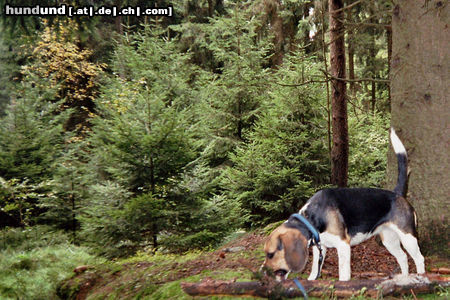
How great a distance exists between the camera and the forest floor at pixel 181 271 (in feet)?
13.4

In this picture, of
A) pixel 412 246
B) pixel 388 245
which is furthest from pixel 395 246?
pixel 412 246

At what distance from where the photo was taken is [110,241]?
6953 mm

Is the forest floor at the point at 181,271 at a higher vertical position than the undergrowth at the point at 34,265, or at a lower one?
higher

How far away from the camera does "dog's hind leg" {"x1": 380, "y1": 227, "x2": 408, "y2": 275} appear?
12.0ft

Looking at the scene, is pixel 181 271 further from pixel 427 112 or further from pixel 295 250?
pixel 427 112

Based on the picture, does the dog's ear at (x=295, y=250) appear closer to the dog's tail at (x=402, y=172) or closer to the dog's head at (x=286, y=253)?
the dog's head at (x=286, y=253)

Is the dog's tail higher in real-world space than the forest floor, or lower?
higher

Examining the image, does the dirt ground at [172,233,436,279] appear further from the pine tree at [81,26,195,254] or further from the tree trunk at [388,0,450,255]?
the pine tree at [81,26,195,254]

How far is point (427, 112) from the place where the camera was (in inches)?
172

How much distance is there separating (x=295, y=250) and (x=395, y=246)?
49.6 inches

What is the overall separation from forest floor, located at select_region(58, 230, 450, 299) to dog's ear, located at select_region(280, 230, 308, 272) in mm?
562

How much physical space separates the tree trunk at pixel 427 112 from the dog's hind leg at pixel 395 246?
35.4 inches

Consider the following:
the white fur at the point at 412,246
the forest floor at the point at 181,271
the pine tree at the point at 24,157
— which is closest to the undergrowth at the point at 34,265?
the forest floor at the point at 181,271

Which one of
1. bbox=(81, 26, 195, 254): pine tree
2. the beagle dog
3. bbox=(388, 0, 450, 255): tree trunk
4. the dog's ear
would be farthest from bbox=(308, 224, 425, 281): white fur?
bbox=(81, 26, 195, 254): pine tree
